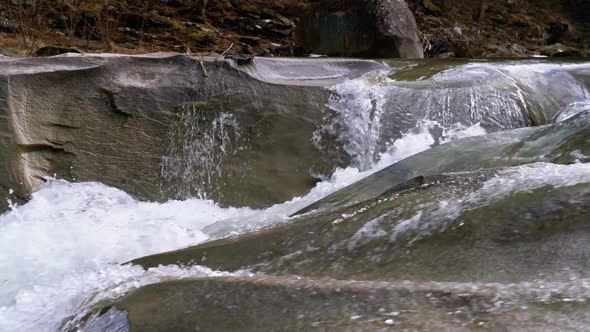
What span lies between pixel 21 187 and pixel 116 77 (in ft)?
3.38

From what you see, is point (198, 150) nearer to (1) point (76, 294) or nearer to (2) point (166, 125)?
(2) point (166, 125)

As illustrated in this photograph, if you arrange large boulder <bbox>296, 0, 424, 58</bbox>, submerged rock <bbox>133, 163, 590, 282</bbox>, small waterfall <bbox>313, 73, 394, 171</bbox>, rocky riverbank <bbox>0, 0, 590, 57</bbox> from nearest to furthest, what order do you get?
submerged rock <bbox>133, 163, 590, 282</bbox> < small waterfall <bbox>313, 73, 394, 171</bbox> < rocky riverbank <bbox>0, 0, 590, 57</bbox> < large boulder <bbox>296, 0, 424, 58</bbox>

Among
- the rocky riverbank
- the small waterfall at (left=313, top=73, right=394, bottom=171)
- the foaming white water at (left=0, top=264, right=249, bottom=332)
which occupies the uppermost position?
the rocky riverbank

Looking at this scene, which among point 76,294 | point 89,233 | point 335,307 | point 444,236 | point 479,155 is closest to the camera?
point 335,307

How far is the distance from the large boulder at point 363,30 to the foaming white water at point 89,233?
3.85 m

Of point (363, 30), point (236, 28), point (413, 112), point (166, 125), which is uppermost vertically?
point (363, 30)

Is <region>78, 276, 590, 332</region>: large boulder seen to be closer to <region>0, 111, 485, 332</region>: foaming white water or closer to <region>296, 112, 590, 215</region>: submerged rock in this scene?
<region>0, 111, 485, 332</region>: foaming white water

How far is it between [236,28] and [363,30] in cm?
390

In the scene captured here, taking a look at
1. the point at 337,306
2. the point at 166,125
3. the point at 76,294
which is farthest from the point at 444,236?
the point at 166,125

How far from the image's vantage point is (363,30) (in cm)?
852

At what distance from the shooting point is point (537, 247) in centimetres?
183

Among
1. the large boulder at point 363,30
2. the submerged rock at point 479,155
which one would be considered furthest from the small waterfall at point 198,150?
the large boulder at point 363,30

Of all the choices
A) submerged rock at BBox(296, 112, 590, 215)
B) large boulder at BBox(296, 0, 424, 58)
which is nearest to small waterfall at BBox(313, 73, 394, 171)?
submerged rock at BBox(296, 112, 590, 215)

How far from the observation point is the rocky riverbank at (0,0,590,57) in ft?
26.6
